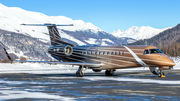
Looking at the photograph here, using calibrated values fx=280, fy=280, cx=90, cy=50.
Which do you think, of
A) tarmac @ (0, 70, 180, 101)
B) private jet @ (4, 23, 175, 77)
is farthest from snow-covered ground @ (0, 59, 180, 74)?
tarmac @ (0, 70, 180, 101)

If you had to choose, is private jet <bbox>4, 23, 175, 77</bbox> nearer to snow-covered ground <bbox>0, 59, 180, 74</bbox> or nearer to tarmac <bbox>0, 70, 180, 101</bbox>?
tarmac <bbox>0, 70, 180, 101</bbox>

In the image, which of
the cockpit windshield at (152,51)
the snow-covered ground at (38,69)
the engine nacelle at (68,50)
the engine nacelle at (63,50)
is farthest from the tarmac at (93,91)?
the snow-covered ground at (38,69)

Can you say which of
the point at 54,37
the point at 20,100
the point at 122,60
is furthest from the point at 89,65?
the point at 20,100

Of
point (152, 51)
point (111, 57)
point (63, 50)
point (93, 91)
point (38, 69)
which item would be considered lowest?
point (93, 91)

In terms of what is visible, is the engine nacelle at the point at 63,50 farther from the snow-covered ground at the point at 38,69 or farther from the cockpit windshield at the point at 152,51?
the cockpit windshield at the point at 152,51

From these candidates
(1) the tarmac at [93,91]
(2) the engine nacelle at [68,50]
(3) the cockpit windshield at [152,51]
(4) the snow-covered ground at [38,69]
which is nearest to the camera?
(1) the tarmac at [93,91]

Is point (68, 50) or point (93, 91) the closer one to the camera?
point (93, 91)

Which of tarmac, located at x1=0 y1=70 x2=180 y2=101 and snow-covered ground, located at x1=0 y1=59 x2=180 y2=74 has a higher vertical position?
snow-covered ground, located at x1=0 y1=59 x2=180 y2=74

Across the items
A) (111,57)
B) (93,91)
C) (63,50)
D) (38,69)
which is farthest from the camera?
(38,69)

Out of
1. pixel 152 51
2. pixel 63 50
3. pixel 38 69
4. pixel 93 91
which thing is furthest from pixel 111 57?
pixel 38 69

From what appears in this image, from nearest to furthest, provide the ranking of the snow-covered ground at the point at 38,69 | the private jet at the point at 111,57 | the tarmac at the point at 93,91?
the tarmac at the point at 93,91 < the private jet at the point at 111,57 < the snow-covered ground at the point at 38,69

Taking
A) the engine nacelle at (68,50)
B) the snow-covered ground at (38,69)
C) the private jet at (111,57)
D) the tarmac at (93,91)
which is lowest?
the tarmac at (93,91)

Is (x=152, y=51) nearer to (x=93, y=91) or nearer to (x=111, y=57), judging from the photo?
(x=111, y=57)

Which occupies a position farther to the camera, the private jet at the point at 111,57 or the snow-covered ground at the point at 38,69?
the snow-covered ground at the point at 38,69
